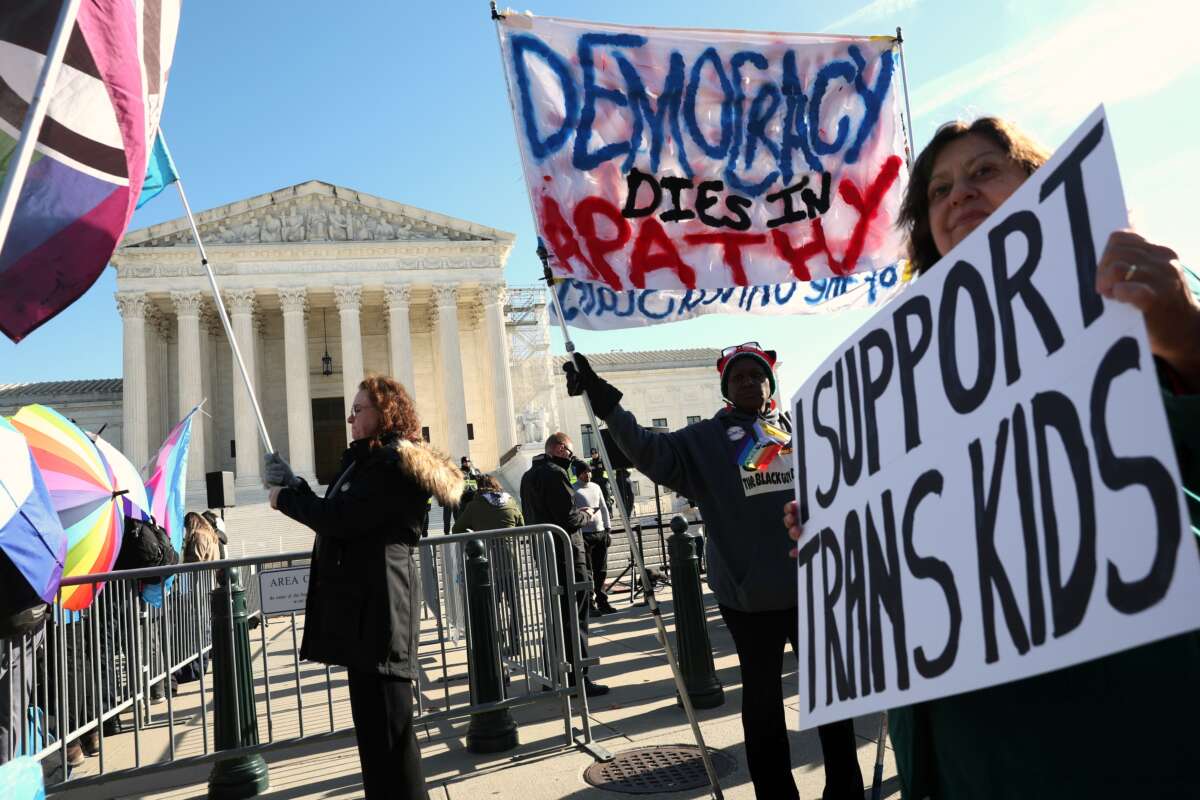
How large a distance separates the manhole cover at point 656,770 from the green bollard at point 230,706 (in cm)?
193

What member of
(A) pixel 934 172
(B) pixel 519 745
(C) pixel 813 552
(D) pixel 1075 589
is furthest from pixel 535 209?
(B) pixel 519 745

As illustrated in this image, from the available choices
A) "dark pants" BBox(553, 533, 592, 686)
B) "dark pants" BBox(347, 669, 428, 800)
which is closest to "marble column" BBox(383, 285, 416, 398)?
"dark pants" BBox(553, 533, 592, 686)

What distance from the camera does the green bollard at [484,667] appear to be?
4824mm

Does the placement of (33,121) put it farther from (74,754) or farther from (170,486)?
(170,486)

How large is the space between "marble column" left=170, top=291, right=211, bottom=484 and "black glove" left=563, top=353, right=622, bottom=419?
35814 mm

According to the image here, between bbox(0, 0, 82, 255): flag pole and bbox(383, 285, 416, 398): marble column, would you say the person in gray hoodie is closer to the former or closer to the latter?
bbox(0, 0, 82, 255): flag pole

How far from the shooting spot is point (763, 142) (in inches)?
156

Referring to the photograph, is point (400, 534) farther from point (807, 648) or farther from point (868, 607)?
point (868, 607)

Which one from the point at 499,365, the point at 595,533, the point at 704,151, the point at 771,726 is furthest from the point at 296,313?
the point at 771,726

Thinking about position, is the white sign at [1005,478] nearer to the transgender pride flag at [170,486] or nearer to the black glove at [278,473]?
the black glove at [278,473]

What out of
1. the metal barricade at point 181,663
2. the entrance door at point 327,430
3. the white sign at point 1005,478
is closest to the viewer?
the white sign at point 1005,478

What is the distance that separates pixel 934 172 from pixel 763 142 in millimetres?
2358

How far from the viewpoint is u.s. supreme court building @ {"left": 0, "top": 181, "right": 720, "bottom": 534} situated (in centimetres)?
3497

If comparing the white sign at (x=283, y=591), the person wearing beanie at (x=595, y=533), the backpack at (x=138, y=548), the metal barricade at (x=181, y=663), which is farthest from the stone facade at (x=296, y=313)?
the white sign at (x=283, y=591)
